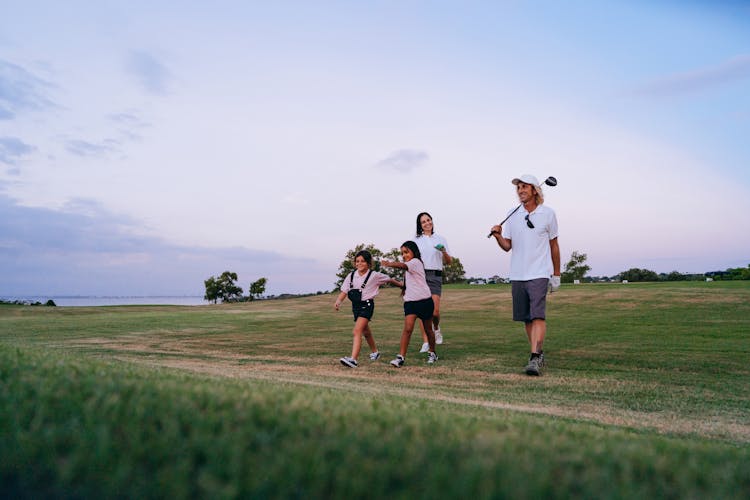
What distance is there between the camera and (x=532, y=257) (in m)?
8.95

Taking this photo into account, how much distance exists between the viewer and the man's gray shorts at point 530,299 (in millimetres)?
8750

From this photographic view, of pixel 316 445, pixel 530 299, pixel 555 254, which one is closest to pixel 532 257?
pixel 555 254

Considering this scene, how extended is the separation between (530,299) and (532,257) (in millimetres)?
693

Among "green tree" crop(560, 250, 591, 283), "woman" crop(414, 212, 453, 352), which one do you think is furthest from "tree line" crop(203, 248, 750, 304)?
"woman" crop(414, 212, 453, 352)

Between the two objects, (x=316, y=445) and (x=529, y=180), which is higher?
(x=529, y=180)

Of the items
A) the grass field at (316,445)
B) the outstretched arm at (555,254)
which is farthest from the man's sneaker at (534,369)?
the grass field at (316,445)

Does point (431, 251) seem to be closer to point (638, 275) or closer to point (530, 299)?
point (530, 299)

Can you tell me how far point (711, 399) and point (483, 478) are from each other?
6.16 meters

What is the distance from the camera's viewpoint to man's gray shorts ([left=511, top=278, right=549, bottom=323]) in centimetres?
875

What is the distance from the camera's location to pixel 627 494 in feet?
6.88

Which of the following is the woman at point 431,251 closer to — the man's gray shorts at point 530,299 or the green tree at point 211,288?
the man's gray shorts at point 530,299

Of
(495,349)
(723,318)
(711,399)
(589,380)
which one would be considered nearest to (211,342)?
(495,349)

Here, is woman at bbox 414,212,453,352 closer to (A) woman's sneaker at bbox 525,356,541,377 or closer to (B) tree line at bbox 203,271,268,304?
(A) woman's sneaker at bbox 525,356,541,377

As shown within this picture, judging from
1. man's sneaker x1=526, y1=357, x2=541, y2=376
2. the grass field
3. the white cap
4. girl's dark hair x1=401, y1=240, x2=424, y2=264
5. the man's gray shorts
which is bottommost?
man's sneaker x1=526, y1=357, x2=541, y2=376
